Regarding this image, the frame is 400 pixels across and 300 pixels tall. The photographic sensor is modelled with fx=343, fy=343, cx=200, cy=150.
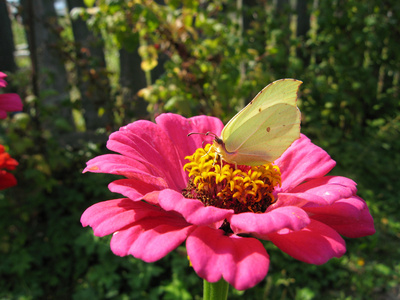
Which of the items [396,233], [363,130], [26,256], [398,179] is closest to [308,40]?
[363,130]

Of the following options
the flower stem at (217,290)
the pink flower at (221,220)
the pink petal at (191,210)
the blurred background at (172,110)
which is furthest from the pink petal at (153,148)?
the blurred background at (172,110)

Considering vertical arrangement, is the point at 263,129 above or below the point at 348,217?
above

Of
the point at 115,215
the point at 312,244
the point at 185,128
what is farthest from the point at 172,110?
the point at 312,244

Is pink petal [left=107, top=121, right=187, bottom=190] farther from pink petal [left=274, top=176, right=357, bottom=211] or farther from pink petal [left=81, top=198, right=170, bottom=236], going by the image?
pink petal [left=274, top=176, right=357, bottom=211]

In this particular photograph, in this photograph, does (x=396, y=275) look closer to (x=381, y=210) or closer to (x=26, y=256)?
(x=381, y=210)

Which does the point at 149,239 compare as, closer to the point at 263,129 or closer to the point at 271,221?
the point at 271,221

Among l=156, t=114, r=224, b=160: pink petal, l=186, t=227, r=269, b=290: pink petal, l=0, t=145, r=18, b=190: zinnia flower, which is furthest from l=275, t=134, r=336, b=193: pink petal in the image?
l=0, t=145, r=18, b=190: zinnia flower

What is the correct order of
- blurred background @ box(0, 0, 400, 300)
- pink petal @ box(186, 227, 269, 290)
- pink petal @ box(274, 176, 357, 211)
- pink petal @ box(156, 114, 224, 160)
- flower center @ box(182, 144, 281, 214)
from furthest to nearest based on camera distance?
1. blurred background @ box(0, 0, 400, 300)
2. pink petal @ box(156, 114, 224, 160)
3. flower center @ box(182, 144, 281, 214)
4. pink petal @ box(274, 176, 357, 211)
5. pink petal @ box(186, 227, 269, 290)
